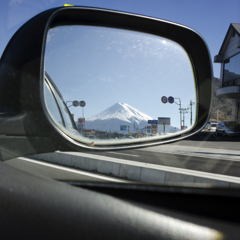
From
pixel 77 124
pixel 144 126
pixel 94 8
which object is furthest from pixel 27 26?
pixel 144 126

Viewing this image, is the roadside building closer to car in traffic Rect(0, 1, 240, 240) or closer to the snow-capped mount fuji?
the snow-capped mount fuji

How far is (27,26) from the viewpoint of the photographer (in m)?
1.07

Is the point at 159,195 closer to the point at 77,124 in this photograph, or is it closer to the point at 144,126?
the point at 144,126

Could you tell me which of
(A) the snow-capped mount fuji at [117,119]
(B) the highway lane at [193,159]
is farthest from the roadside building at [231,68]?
(A) the snow-capped mount fuji at [117,119]

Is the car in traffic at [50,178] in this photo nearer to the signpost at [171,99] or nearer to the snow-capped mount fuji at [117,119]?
the snow-capped mount fuji at [117,119]

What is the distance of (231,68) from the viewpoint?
34.4 meters

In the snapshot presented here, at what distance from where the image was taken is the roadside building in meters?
32.3

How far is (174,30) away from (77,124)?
36.3 inches

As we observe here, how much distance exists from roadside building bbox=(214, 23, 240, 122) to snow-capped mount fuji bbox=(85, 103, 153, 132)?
34039 mm

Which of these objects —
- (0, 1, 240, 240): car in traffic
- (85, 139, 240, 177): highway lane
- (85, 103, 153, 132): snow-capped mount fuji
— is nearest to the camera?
(0, 1, 240, 240): car in traffic

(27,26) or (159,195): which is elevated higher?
(27,26)

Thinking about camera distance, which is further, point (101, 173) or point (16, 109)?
point (101, 173)

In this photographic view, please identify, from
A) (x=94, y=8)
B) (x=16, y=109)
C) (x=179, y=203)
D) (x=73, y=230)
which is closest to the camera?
(x=73, y=230)

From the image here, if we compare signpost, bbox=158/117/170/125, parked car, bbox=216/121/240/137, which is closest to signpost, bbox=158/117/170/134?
signpost, bbox=158/117/170/125
